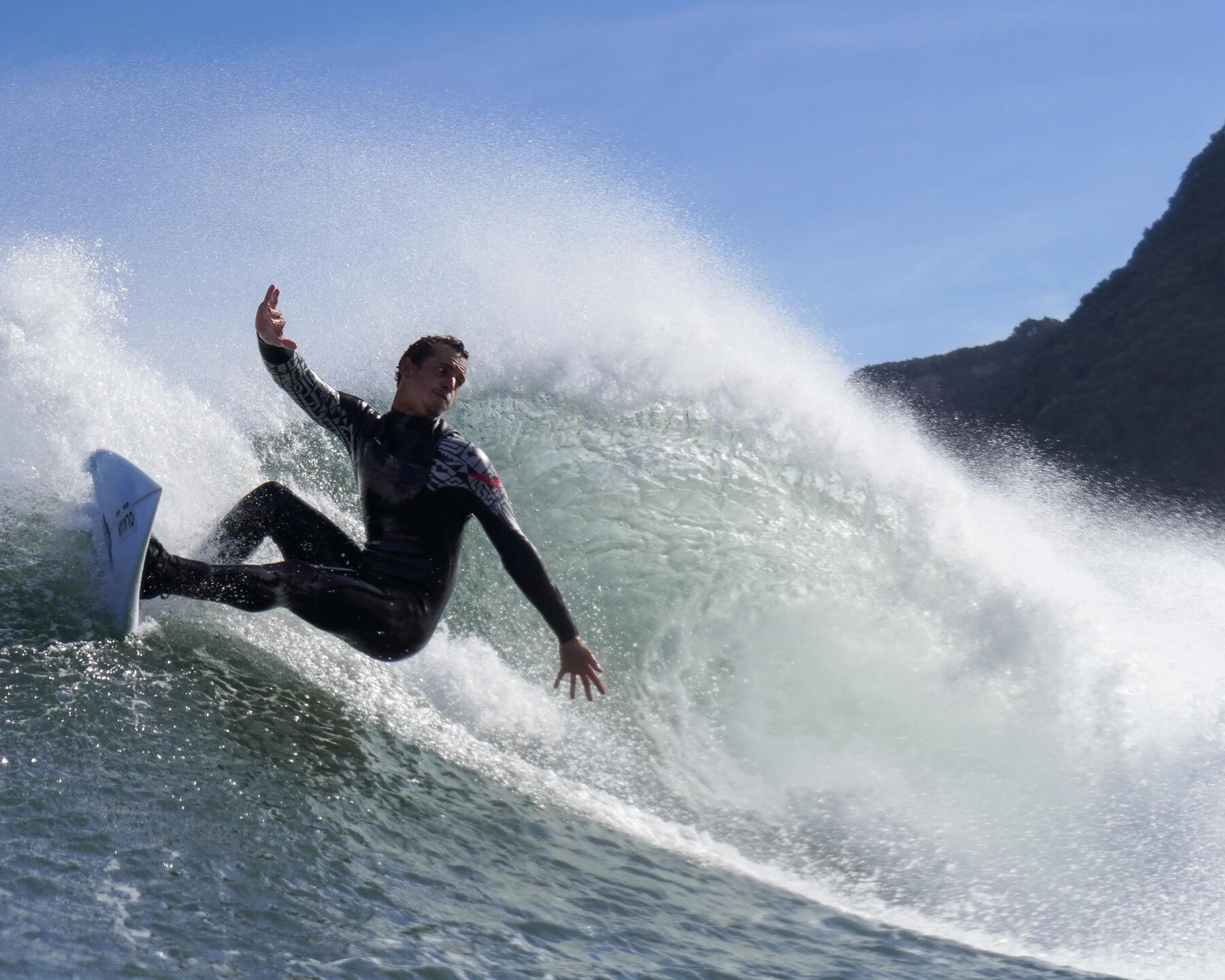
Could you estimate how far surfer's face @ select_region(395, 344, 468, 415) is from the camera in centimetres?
437

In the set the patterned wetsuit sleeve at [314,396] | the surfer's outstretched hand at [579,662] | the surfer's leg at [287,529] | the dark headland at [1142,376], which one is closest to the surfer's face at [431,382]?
the patterned wetsuit sleeve at [314,396]

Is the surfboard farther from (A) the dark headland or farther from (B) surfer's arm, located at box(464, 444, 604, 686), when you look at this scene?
(A) the dark headland

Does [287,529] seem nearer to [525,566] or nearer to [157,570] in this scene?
[157,570]

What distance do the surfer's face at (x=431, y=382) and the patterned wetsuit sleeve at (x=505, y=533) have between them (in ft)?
0.56

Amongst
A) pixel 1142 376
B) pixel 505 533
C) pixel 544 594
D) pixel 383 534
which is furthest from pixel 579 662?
pixel 1142 376

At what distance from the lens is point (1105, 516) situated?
1236cm

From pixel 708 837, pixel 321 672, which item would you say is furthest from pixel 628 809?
pixel 321 672

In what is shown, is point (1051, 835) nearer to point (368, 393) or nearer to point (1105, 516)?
point (368, 393)

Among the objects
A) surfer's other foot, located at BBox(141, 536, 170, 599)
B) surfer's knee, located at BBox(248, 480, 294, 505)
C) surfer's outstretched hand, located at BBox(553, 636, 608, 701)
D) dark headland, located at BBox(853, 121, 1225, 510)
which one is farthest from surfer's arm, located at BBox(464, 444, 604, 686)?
dark headland, located at BBox(853, 121, 1225, 510)

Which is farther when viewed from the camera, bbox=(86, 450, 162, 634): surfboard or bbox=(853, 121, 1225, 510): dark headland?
bbox=(853, 121, 1225, 510): dark headland

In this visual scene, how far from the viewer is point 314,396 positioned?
4.57 m

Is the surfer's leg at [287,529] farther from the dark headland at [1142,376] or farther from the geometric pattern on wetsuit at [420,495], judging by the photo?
the dark headland at [1142,376]

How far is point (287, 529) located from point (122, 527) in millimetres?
685

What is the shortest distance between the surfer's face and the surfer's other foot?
1.07 m
